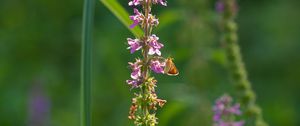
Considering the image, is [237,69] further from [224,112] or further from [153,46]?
[153,46]

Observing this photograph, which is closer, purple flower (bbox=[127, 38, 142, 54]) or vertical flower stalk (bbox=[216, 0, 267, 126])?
purple flower (bbox=[127, 38, 142, 54])

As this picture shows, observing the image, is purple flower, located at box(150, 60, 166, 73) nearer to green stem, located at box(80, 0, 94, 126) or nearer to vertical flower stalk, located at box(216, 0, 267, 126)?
green stem, located at box(80, 0, 94, 126)

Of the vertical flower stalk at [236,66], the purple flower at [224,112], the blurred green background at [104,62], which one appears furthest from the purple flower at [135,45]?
the blurred green background at [104,62]

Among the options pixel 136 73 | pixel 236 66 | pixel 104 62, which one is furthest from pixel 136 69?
pixel 104 62

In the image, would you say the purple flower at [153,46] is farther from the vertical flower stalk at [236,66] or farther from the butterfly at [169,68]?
the vertical flower stalk at [236,66]

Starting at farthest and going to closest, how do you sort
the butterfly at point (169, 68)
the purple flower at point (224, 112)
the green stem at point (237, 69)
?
1. the green stem at point (237, 69)
2. the purple flower at point (224, 112)
3. the butterfly at point (169, 68)

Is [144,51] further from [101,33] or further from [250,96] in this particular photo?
[101,33]

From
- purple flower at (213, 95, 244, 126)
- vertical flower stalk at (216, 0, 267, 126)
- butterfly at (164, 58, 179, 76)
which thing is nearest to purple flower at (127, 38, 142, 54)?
butterfly at (164, 58, 179, 76)
